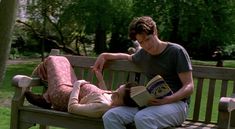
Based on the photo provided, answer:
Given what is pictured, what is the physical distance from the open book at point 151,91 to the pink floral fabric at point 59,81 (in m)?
0.60

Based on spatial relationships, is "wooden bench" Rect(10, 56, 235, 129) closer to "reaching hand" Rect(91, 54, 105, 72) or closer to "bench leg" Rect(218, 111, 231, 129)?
"bench leg" Rect(218, 111, 231, 129)

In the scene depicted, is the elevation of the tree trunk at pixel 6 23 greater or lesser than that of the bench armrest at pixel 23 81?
greater

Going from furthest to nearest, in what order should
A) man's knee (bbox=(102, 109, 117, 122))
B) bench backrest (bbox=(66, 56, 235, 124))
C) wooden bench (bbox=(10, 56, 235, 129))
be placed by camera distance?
bench backrest (bbox=(66, 56, 235, 124))
wooden bench (bbox=(10, 56, 235, 129))
man's knee (bbox=(102, 109, 117, 122))

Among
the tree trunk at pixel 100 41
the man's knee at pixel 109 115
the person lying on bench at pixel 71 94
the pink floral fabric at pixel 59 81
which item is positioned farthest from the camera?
the tree trunk at pixel 100 41

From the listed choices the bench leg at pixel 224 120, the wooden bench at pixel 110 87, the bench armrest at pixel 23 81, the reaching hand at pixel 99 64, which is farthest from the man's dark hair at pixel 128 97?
the bench armrest at pixel 23 81

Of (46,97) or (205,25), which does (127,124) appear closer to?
(46,97)

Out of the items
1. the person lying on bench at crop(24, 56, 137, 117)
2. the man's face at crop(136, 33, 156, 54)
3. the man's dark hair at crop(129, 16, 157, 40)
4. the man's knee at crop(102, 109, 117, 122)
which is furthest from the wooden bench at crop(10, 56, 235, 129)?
the man's dark hair at crop(129, 16, 157, 40)

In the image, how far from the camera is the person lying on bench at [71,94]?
448cm

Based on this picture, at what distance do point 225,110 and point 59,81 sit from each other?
182 centimetres

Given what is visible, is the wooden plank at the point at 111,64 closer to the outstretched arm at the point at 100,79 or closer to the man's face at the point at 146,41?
the outstretched arm at the point at 100,79

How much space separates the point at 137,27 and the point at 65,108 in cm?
121

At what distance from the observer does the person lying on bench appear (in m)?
4.48

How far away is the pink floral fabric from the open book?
601mm

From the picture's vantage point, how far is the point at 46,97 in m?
5.21
